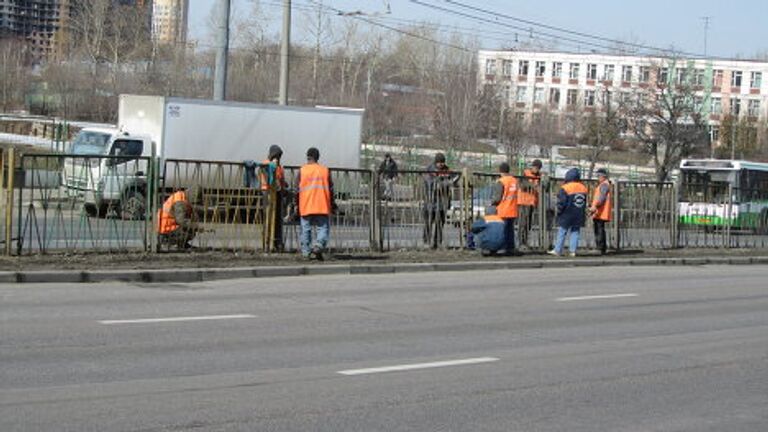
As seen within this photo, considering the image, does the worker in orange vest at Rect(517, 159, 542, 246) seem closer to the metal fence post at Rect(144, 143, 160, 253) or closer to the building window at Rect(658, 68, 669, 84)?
the metal fence post at Rect(144, 143, 160, 253)

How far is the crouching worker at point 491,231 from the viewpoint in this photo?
2020 centimetres

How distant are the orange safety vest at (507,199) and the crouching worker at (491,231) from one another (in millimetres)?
118

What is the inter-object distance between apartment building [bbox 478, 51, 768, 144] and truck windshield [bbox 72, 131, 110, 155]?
5174 cm

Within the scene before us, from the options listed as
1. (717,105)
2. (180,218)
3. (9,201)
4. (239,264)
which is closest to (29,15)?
(717,105)

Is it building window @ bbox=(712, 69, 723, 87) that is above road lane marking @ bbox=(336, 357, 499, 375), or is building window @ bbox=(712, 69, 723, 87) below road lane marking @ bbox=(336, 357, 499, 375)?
above

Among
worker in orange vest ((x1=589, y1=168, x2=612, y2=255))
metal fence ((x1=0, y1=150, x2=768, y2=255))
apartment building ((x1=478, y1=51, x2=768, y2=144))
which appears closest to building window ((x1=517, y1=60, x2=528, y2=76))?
apartment building ((x1=478, y1=51, x2=768, y2=144))

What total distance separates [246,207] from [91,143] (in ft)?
37.9

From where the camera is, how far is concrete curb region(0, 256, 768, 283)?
558 inches

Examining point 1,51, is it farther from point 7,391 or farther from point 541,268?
point 7,391

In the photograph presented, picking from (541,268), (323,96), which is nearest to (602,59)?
(323,96)

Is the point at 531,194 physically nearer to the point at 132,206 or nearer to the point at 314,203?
the point at 314,203

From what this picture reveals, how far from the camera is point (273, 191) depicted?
59.2 ft

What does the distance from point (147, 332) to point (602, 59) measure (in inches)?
3733

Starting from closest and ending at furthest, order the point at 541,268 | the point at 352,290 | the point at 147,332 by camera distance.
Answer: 1. the point at 147,332
2. the point at 352,290
3. the point at 541,268
